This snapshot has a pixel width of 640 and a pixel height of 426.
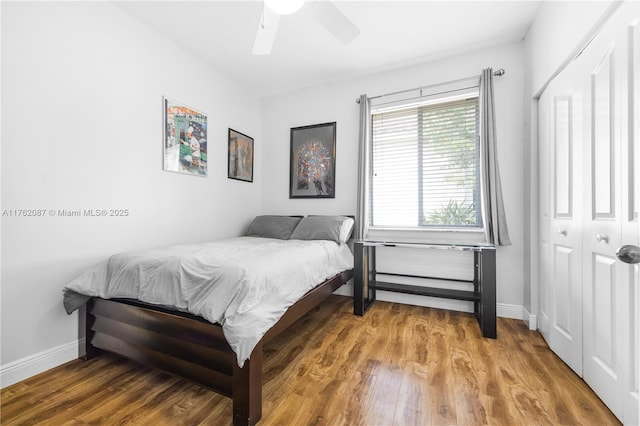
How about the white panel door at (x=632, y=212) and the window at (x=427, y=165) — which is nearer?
the white panel door at (x=632, y=212)

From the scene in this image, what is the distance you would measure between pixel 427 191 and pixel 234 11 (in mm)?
2463

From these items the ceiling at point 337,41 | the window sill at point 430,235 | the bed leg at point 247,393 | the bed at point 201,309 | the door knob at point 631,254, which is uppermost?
the ceiling at point 337,41

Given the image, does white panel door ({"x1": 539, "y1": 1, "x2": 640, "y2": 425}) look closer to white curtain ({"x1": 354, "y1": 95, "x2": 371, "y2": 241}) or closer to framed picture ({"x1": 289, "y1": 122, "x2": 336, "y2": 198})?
white curtain ({"x1": 354, "y1": 95, "x2": 371, "y2": 241})

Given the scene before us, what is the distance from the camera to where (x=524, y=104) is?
8.16 feet

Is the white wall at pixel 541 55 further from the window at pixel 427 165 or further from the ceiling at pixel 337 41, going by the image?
the window at pixel 427 165

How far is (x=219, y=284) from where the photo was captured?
1373 mm

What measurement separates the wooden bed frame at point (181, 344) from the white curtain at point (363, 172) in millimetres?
1310

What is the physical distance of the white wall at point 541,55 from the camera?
1497 mm

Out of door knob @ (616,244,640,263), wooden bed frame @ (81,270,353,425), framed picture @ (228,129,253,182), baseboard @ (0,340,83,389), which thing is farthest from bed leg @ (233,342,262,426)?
framed picture @ (228,129,253,182)

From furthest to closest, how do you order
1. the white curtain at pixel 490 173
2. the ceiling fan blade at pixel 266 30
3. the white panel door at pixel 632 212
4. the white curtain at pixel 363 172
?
1. the white curtain at pixel 363 172
2. the white curtain at pixel 490 173
3. the ceiling fan blade at pixel 266 30
4. the white panel door at pixel 632 212

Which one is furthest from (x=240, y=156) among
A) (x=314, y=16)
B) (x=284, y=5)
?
(x=284, y=5)

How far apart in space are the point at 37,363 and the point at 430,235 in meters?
3.26

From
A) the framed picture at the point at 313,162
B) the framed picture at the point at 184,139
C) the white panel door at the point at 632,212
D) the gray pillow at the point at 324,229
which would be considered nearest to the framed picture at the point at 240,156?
the framed picture at the point at 184,139

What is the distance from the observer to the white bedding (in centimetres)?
127
